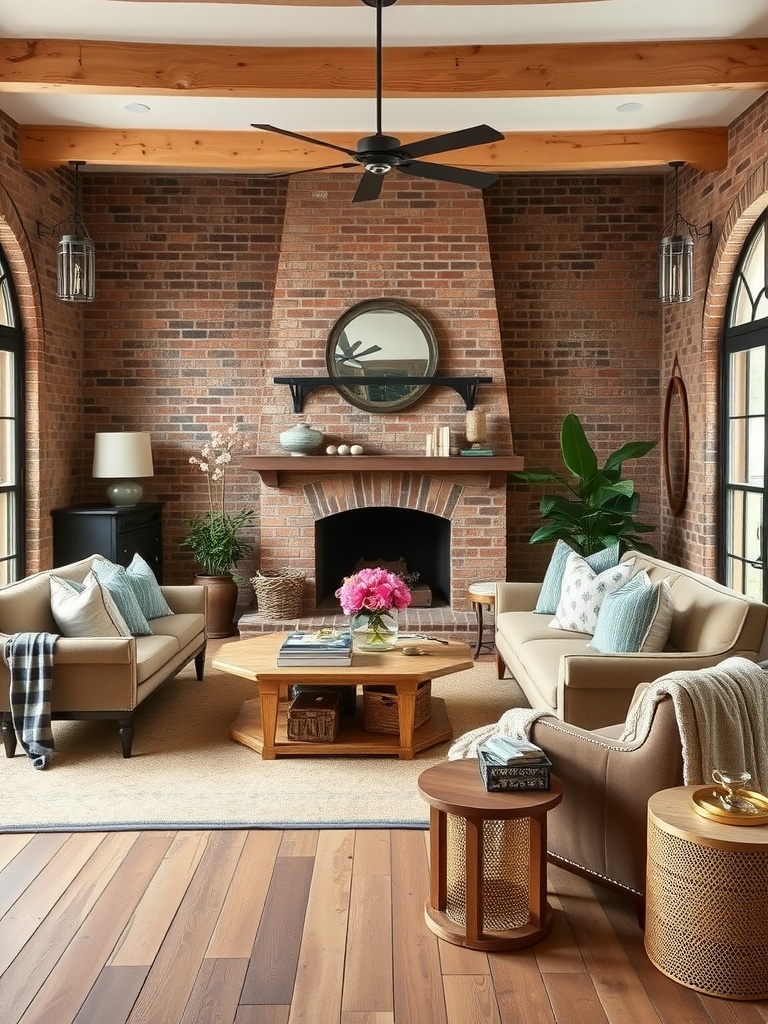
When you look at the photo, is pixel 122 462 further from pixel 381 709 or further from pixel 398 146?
pixel 398 146

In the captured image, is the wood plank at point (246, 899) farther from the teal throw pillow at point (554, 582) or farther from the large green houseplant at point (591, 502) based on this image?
the large green houseplant at point (591, 502)

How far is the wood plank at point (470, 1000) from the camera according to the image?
2.36m

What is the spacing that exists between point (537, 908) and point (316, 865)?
79 cm

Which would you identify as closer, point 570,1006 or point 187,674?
point 570,1006

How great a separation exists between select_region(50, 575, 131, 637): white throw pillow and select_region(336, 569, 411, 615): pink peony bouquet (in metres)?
1.07

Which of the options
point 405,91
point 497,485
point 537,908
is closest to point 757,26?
point 405,91

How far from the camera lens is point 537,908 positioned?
2.80 meters

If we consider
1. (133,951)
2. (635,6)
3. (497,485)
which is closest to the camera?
(133,951)

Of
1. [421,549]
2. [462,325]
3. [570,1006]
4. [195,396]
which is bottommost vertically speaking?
[570,1006]

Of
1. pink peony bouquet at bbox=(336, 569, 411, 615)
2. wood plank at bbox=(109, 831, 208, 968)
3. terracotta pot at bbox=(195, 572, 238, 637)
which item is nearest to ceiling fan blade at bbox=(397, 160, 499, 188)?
pink peony bouquet at bbox=(336, 569, 411, 615)

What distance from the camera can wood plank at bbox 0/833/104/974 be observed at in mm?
2732

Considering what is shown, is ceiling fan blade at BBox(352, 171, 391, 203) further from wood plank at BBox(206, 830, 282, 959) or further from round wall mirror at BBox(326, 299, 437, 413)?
wood plank at BBox(206, 830, 282, 959)

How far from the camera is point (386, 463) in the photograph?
6750 mm

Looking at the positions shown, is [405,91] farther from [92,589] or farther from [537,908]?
[537,908]
